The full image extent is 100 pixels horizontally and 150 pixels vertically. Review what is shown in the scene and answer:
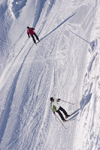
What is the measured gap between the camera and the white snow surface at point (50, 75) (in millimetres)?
7066

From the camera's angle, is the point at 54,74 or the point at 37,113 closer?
the point at 37,113

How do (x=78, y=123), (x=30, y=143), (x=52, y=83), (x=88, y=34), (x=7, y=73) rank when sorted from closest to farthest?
(x=78, y=123) < (x=30, y=143) < (x=52, y=83) < (x=88, y=34) < (x=7, y=73)

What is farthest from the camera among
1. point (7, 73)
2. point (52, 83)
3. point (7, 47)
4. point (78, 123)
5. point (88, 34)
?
point (7, 47)

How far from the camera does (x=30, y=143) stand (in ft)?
25.0

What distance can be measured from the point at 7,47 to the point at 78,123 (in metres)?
6.92

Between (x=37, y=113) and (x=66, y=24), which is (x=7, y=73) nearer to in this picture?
(x=37, y=113)

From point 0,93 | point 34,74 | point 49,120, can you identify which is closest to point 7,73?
point 0,93

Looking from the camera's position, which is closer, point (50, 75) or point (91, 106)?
point (91, 106)

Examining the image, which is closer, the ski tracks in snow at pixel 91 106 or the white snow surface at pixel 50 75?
the ski tracks in snow at pixel 91 106

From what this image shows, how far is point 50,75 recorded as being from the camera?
339 inches

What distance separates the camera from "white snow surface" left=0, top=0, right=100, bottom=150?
23.2ft

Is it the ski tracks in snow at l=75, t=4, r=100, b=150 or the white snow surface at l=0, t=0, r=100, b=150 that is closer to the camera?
the ski tracks in snow at l=75, t=4, r=100, b=150

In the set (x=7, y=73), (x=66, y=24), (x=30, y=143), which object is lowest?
(x=30, y=143)

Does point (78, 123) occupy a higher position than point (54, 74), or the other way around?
point (54, 74)
